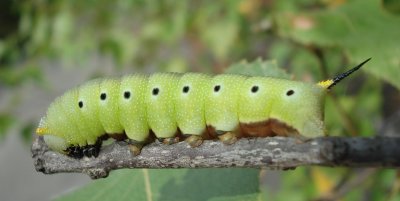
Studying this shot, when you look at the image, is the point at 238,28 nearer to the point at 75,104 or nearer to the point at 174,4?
the point at 174,4

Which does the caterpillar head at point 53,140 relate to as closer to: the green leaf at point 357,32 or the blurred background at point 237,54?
the blurred background at point 237,54

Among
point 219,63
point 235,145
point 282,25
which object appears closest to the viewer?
point 235,145

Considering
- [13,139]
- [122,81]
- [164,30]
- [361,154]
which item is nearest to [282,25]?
[122,81]

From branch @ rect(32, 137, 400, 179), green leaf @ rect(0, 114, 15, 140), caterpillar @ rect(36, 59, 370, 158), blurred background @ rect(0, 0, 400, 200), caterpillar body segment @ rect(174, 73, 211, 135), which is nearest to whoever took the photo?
branch @ rect(32, 137, 400, 179)

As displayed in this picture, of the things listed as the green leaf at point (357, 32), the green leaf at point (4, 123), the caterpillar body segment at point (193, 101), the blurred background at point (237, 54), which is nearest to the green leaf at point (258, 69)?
the blurred background at point (237, 54)

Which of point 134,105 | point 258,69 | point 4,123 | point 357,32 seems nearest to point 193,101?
Result: point 134,105

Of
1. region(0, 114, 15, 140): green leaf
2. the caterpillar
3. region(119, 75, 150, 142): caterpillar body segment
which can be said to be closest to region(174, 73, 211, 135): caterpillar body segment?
the caterpillar

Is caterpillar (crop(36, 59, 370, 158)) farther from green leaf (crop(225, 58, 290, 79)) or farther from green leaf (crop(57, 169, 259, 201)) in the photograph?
green leaf (crop(225, 58, 290, 79))

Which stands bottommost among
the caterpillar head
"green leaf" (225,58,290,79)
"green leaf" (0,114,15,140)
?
"green leaf" (0,114,15,140)
